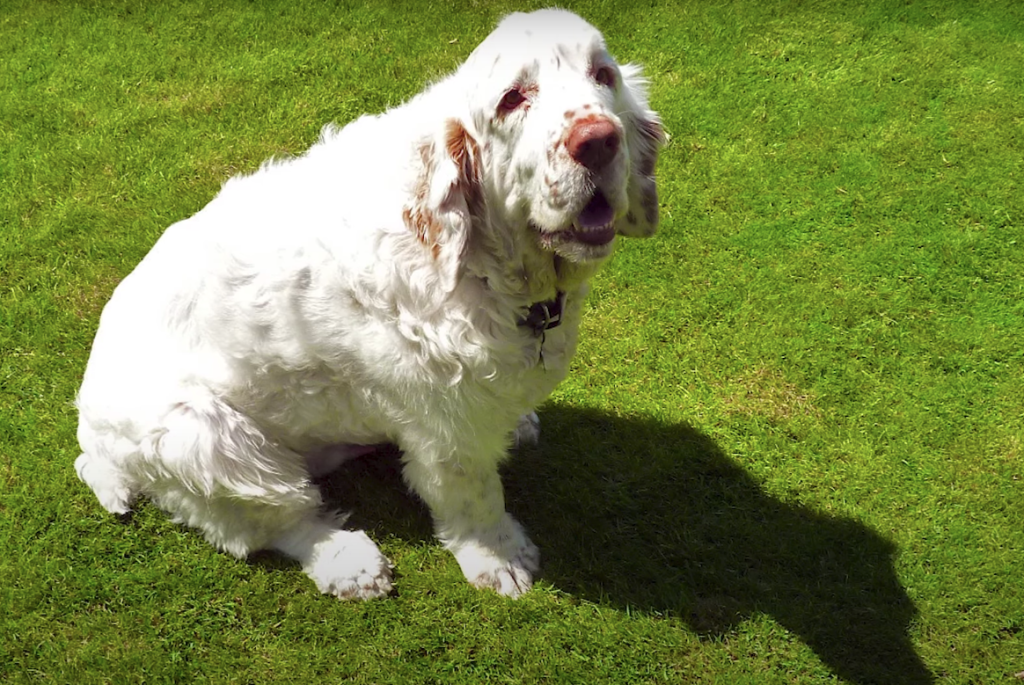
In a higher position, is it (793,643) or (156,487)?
(156,487)

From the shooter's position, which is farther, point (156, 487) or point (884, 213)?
point (884, 213)

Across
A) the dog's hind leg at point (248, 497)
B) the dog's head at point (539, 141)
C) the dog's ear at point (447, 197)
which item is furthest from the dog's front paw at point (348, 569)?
the dog's head at point (539, 141)

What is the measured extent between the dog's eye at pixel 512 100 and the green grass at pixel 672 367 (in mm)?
2045

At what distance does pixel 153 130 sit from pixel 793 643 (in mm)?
4998

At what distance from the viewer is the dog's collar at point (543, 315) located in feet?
10.1

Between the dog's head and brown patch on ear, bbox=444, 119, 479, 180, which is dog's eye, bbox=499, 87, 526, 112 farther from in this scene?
brown patch on ear, bbox=444, 119, 479, 180

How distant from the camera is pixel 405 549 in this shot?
12.7 feet

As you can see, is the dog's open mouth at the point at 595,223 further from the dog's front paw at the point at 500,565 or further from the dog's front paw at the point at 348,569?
the dog's front paw at the point at 348,569

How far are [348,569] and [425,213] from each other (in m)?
1.72

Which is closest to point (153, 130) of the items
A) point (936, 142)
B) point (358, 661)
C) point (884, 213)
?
point (358, 661)

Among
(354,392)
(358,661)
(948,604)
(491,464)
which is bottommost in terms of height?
(358,661)

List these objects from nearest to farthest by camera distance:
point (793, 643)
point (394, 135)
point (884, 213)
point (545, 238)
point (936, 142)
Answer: point (545, 238), point (394, 135), point (793, 643), point (884, 213), point (936, 142)

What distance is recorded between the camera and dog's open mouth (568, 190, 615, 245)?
268 centimetres

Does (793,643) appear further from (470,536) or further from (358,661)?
(358,661)
